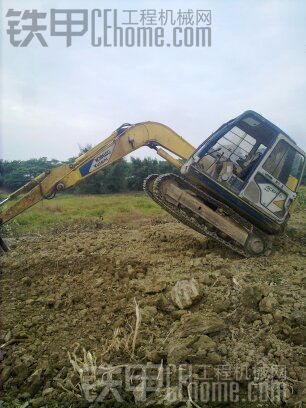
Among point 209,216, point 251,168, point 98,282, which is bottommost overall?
point 98,282

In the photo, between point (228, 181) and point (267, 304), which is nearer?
point (267, 304)

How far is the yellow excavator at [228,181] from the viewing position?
18.9 feet

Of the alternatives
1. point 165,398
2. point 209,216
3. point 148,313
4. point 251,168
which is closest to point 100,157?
point 209,216

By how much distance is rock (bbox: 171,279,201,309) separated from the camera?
406cm

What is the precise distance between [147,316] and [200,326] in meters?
0.61

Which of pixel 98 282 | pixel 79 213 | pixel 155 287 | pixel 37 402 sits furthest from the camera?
pixel 79 213

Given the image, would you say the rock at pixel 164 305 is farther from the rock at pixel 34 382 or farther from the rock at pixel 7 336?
the rock at pixel 7 336

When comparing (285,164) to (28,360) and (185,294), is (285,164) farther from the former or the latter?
(28,360)

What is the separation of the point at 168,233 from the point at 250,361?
14.1 ft

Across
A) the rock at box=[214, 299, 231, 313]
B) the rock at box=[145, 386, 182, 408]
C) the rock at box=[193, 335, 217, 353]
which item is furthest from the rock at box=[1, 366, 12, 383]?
the rock at box=[214, 299, 231, 313]

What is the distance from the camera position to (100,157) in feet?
19.8

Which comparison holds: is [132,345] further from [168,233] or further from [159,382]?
[168,233]

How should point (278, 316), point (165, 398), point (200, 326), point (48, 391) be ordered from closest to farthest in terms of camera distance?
point (165, 398), point (48, 391), point (200, 326), point (278, 316)

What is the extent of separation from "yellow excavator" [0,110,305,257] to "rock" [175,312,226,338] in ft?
8.11
